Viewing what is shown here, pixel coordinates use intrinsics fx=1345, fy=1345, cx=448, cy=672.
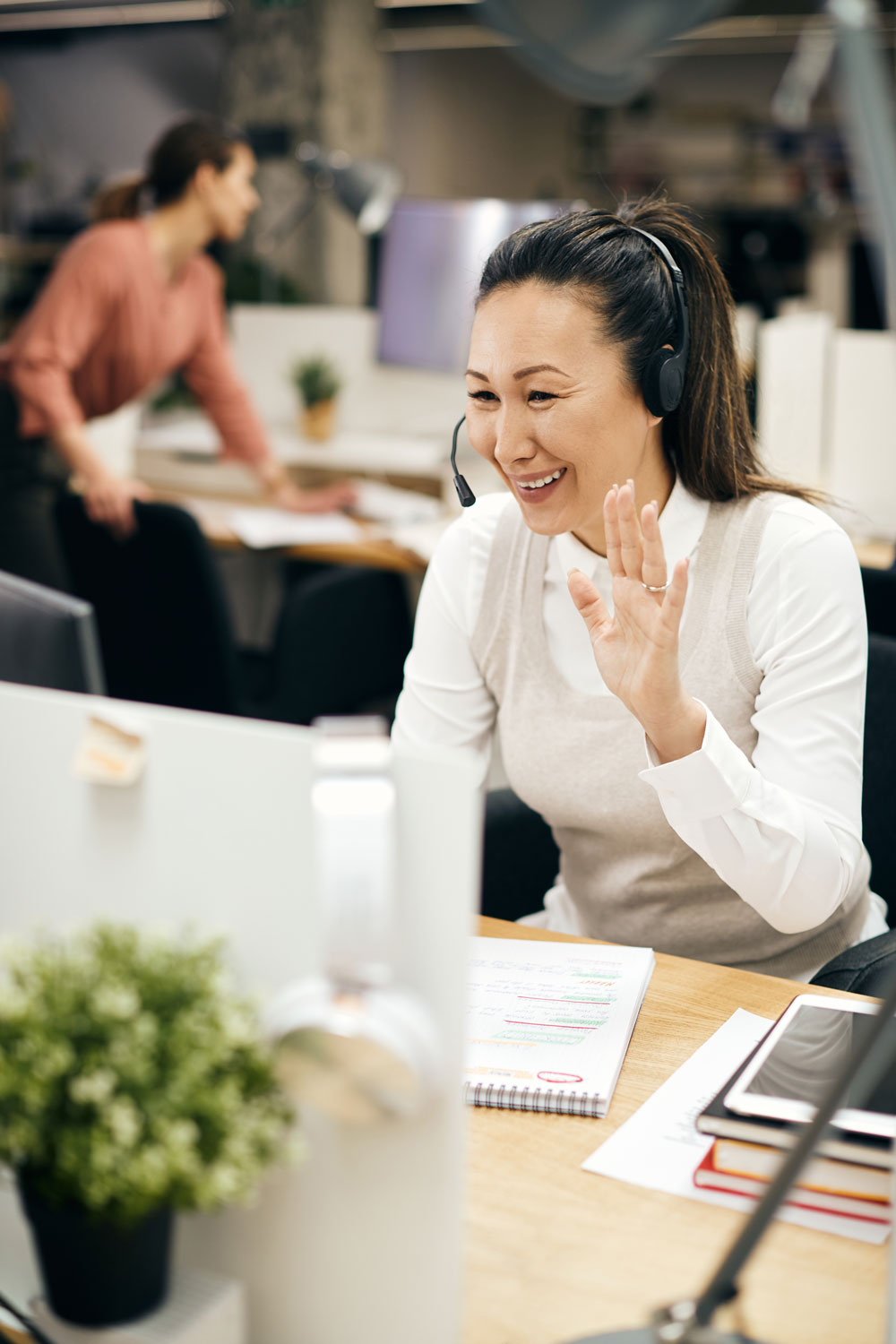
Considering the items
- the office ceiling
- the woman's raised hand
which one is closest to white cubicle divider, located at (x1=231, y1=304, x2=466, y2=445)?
the woman's raised hand

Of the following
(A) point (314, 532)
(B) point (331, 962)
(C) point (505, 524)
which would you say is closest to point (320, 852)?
(B) point (331, 962)

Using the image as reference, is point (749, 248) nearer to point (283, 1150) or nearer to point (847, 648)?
point (847, 648)

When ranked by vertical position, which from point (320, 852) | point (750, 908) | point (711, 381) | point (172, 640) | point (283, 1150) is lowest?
point (172, 640)

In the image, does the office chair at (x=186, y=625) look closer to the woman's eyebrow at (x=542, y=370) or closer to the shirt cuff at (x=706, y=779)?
the woman's eyebrow at (x=542, y=370)

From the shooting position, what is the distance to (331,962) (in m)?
0.58

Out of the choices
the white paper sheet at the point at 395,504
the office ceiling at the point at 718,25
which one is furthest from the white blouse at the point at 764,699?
the office ceiling at the point at 718,25

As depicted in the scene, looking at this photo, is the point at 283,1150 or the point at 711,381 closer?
the point at 283,1150

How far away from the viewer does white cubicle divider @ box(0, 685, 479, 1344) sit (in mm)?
578

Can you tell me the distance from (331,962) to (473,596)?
835mm

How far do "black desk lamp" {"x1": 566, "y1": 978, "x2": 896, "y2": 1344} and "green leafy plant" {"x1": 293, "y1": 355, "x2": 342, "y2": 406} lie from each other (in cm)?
Answer: 332

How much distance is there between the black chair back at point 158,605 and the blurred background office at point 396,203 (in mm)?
234

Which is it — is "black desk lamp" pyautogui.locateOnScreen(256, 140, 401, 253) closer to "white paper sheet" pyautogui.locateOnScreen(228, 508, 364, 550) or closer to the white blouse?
"white paper sheet" pyautogui.locateOnScreen(228, 508, 364, 550)

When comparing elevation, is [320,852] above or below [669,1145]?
above

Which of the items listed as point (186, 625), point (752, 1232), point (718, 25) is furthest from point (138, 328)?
point (718, 25)
